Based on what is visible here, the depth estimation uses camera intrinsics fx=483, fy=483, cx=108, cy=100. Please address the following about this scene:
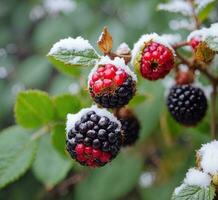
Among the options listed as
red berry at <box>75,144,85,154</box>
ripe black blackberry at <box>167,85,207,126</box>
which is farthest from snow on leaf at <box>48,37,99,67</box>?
ripe black blackberry at <box>167,85,207,126</box>

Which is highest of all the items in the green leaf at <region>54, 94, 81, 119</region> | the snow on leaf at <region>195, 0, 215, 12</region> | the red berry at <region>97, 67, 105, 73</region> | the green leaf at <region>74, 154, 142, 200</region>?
the snow on leaf at <region>195, 0, 215, 12</region>

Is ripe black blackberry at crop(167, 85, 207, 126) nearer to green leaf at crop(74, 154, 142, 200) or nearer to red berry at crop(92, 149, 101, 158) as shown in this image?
red berry at crop(92, 149, 101, 158)

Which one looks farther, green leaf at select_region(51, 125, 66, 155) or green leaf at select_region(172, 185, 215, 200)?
green leaf at select_region(51, 125, 66, 155)

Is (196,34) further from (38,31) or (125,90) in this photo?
(38,31)

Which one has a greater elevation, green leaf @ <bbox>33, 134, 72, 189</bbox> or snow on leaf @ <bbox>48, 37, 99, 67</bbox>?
snow on leaf @ <bbox>48, 37, 99, 67</bbox>

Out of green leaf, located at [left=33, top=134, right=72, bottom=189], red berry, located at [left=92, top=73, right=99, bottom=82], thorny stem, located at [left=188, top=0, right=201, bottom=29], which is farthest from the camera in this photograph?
green leaf, located at [left=33, top=134, right=72, bottom=189]

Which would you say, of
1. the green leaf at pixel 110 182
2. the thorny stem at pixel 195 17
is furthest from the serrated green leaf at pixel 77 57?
the green leaf at pixel 110 182

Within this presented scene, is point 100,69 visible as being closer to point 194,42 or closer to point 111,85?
point 111,85
